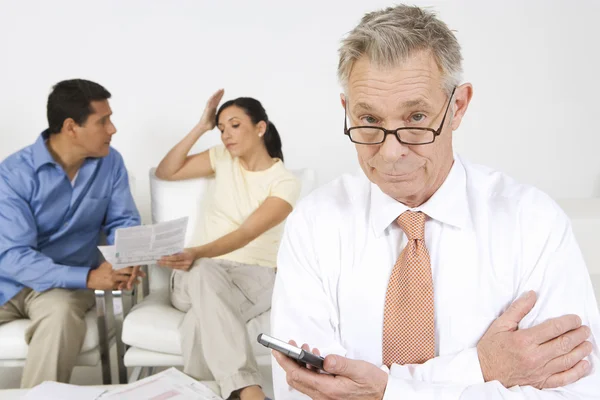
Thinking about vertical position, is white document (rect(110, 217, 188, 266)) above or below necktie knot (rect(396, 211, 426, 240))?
below

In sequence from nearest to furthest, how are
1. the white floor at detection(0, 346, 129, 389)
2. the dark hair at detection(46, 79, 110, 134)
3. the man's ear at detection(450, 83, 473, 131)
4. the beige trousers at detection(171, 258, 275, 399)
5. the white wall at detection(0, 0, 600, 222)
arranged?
the man's ear at detection(450, 83, 473, 131) < the beige trousers at detection(171, 258, 275, 399) < the dark hair at detection(46, 79, 110, 134) < the white floor at detection(0, 346, 129, 389) < the white wall at detection(0, 0, 600, 222)

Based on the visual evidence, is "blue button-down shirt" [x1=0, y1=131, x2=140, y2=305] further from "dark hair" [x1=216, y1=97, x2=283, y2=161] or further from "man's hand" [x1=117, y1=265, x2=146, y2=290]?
"dark hair" [x1=216, y1=97, x2=283, y2=161]

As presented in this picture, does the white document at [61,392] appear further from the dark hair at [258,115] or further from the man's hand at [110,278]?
the dark hair at [258,115]

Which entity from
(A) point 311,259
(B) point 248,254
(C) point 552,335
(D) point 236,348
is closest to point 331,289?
(A) point 311,259

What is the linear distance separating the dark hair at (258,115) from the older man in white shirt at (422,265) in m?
1.71

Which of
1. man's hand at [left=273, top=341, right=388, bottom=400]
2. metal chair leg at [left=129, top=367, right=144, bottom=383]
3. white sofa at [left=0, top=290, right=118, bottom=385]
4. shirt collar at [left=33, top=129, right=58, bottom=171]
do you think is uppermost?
shirt collar at [left=33, top=129, right=58, bottom=171]

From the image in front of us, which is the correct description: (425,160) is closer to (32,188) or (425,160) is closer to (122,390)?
(122,390)

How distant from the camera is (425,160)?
1366 mm

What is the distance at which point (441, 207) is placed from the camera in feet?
4.80

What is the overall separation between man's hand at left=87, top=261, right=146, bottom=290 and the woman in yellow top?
0.20 m

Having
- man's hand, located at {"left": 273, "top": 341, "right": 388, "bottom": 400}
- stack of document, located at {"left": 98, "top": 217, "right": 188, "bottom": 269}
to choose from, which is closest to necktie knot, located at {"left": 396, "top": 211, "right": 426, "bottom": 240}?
man's hand, located at {"left": 273, "top": 341, "right": 388, "bottom": 400}

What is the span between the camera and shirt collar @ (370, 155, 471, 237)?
1.46m

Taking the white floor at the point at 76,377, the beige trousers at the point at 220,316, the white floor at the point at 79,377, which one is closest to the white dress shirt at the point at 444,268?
the beige trousers at the point at 220,316

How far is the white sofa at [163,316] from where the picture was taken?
2.68 m
